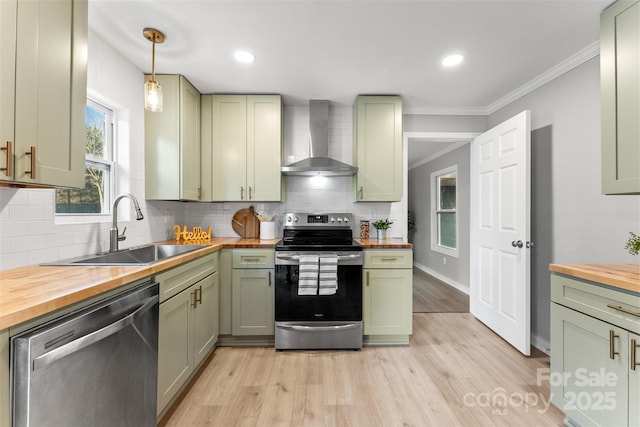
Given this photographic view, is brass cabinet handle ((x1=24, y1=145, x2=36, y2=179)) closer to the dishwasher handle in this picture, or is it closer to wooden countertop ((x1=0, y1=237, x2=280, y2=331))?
wooden countertop ((x1=0, y1=237, x2=280, y2=331))

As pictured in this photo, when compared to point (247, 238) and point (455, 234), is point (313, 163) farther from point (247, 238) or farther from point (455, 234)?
point (455, 234)

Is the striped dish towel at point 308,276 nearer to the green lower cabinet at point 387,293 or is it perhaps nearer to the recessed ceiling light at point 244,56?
the green lower cabinet at point 387,293

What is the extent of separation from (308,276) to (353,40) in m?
1.85

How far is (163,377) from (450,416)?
5.57 ft

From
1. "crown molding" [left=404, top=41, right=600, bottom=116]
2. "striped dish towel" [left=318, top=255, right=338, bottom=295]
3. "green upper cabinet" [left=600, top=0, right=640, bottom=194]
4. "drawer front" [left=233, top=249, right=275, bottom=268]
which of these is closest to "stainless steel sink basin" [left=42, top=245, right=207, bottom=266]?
"drawer front" [left=233, top=249, right=275, bottom=268]

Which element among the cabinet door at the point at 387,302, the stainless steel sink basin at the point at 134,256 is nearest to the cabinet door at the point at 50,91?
the stainless steel sink basin at the point at 134,256

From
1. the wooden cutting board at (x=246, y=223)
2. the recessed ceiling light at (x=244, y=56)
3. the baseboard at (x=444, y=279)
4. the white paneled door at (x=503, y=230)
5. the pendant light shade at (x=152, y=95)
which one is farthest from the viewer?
the baseboard at (x=444, y=279)

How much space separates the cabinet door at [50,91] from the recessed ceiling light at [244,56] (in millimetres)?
975

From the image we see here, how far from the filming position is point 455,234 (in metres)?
5.10

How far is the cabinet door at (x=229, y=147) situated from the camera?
117 inches

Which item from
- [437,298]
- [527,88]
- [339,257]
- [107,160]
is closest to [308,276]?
[339,257]

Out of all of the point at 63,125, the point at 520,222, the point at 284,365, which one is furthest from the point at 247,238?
the point at 520,222

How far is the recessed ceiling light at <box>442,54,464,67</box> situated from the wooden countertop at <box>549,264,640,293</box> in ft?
5.41

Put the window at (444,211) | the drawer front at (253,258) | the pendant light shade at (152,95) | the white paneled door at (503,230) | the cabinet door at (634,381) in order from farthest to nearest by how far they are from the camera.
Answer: the window at (444,211) → the drawer front at (253,258) → the white paneled door at (503,230) → the pendant light shade at (152,95) → the cabinet door at (634,381)
